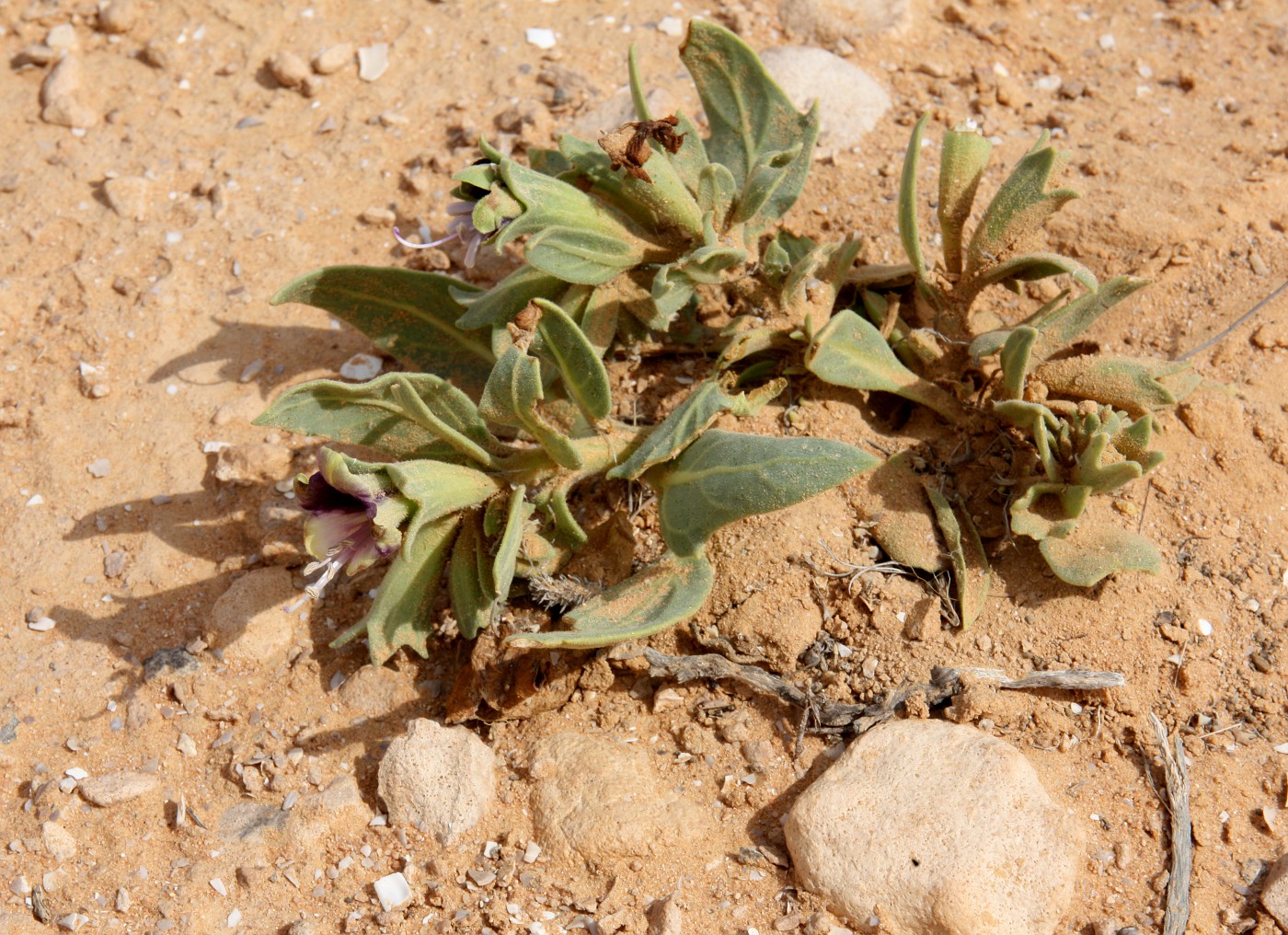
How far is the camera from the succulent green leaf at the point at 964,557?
126 inches

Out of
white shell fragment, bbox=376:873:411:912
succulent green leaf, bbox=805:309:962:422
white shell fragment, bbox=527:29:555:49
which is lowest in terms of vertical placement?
white shell fragment, bbox=376:873:411:912

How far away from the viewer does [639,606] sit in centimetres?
312

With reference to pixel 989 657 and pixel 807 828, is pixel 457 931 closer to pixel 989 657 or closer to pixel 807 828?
pixel 807 828

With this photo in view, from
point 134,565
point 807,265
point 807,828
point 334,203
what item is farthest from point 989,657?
point 334,203

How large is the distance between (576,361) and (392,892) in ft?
5.13

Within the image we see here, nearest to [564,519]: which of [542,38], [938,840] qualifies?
[938,840]

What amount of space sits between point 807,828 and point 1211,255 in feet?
8.44

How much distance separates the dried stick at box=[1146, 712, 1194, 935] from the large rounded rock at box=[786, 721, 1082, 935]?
26 cm

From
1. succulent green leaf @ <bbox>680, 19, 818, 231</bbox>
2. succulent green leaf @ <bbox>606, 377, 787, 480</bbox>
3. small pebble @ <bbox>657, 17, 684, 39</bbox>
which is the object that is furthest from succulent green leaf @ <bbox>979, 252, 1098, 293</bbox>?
small pebble @ <bbox>657, 17, 684, 39</bbox>

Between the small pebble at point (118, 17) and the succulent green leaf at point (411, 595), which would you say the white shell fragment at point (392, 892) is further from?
the small pebble at point (118, 17)

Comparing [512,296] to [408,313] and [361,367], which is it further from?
[361,367]

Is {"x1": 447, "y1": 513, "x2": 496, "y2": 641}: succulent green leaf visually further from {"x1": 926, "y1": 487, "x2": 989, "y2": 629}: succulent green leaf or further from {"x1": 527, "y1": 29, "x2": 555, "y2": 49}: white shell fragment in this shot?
{"x1": 527, "y1": 29, "x2": 555, "y2": 49}: white shell fragment

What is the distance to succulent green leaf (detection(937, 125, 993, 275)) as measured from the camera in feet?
11.4

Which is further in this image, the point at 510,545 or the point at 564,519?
the point at 564,519
